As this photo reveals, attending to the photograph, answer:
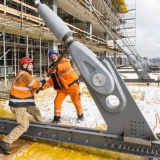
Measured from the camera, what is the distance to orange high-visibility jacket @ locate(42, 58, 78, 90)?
401 centimetres

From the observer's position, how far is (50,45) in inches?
559

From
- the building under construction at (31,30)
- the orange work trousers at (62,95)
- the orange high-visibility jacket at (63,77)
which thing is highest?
the building under construction at (31,30)

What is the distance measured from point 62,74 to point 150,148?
2.26m

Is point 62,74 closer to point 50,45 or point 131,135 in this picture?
point 131,135

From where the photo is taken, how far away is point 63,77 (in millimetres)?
4121

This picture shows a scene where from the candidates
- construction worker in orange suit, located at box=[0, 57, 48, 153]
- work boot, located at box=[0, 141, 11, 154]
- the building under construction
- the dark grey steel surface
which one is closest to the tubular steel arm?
the dark grey steel surface

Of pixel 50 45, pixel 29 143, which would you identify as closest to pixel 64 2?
pixel 50 45

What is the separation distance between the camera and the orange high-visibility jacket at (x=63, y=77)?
4.01 m

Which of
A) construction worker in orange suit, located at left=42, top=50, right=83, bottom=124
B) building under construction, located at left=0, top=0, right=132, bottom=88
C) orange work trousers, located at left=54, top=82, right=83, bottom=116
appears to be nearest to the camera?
construction worker in orange suit, located at left=42, top=50, right=83, bottom=124

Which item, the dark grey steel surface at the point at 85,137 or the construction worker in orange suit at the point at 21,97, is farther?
the construction worker in orange suit at the point at 21,97

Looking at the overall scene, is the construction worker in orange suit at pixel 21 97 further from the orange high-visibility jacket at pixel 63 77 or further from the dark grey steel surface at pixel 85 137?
the orange high-visibility jacket at pixel 63 77

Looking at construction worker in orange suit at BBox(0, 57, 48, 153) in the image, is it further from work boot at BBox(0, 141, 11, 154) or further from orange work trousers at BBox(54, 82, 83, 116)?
orange work trousers at BBox(54, 82, 83, 116)

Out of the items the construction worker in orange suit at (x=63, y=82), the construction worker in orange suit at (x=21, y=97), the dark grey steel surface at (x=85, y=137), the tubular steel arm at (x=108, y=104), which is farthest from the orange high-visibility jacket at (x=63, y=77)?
the tubular steel arm at (x=108, y=104)

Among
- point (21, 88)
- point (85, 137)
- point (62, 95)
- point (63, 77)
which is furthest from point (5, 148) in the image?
point (63, 77)
